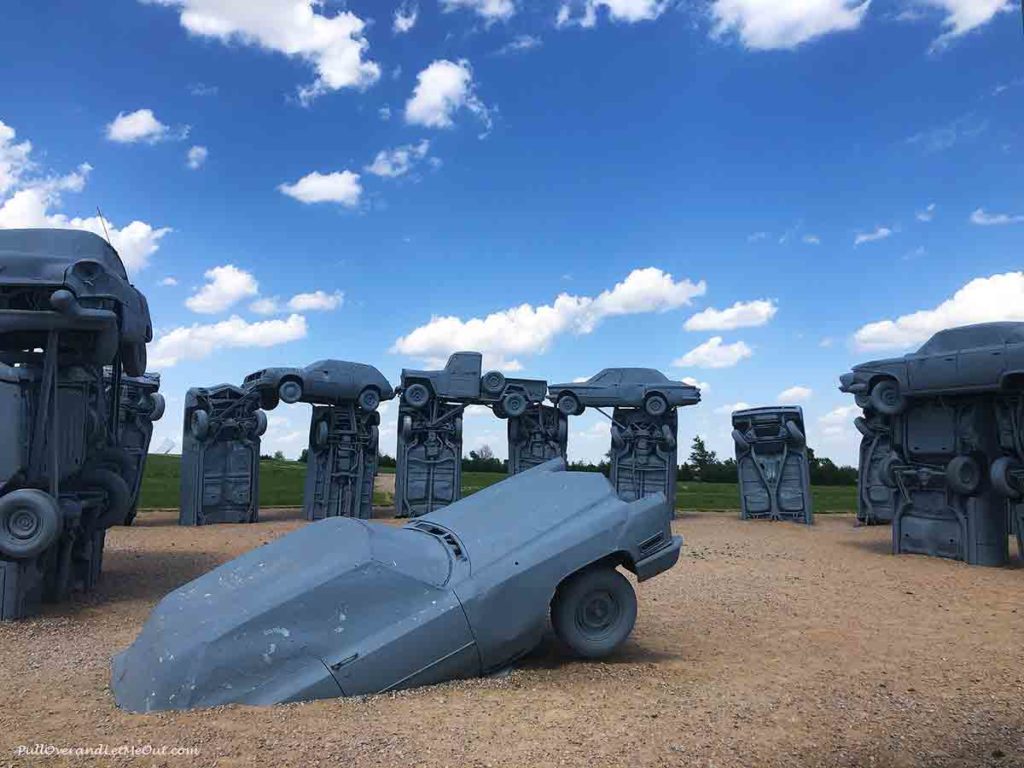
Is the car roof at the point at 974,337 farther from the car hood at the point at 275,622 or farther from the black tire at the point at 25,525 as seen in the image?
the black tire at the point at 25,525

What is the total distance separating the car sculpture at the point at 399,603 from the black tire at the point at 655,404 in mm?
15722

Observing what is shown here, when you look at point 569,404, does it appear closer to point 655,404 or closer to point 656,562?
point 655,404

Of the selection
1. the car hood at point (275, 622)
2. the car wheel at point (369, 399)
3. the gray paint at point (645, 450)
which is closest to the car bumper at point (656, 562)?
the car hood at point (275, 622)

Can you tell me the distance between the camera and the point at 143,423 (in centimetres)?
2072

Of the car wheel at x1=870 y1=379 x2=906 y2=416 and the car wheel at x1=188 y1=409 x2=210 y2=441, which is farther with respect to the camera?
the car wheel at x1=188 y1=409 x2=210 y2=441

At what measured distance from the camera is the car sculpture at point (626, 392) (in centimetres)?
2320

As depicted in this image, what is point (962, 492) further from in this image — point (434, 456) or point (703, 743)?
Answer: point (434, 456)

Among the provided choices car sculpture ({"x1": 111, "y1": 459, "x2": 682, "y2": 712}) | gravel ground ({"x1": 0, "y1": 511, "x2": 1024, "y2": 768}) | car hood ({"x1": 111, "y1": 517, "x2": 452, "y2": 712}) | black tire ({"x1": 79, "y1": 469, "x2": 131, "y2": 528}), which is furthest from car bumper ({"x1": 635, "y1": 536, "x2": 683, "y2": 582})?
black tire ({"x1": 79, "y1": 469, "x2": 131, "y2": 528})

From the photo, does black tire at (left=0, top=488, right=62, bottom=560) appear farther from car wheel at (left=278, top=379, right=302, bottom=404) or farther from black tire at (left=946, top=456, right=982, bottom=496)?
black tire at (left=946, top=456, right=982, bottom=496)

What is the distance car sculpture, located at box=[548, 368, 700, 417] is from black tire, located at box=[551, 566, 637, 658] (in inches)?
650

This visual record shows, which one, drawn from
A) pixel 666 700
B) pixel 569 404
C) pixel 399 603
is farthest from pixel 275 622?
pixel 569 404

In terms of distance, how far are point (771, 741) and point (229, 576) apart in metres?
4.21

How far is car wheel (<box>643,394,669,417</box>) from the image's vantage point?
23.1 metres

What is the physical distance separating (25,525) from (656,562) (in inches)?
273
